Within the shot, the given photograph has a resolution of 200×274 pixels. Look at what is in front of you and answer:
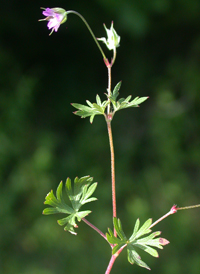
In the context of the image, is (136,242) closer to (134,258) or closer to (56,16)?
(134,258)

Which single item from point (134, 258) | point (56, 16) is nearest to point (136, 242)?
point (134, 258)

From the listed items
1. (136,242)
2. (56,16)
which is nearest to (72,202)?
(136,242)

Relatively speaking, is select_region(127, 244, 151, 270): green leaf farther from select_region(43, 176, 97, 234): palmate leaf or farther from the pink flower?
the pink flower

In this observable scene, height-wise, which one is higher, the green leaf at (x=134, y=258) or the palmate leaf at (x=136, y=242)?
the palmate leaf at (x=136, y=242)

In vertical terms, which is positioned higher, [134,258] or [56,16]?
[56,16]

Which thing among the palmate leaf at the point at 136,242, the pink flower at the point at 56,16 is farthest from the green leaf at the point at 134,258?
the pink flower at the point at 56,16

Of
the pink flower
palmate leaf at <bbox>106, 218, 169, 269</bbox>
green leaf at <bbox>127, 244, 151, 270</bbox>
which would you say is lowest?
green leaf at <bbox>127, 244, 151, 270</bbox>

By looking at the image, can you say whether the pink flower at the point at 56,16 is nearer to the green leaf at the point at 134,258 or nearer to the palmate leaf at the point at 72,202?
the palmate leaf at the point at 72,202

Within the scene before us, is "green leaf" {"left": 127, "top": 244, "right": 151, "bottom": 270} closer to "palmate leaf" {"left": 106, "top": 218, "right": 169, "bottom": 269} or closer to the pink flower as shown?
"palmate leaf" {"left": 106, "top": 218, "right": 169, "bottom": 269}

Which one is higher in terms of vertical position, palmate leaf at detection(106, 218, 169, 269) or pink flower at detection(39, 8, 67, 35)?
pink flower at detection(39, 8, 67, 35)

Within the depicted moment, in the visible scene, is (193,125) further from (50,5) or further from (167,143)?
(50,5)

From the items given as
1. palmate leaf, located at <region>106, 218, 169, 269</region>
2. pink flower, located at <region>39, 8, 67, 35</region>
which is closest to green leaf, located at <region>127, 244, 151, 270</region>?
palmate leaf, located at <region>106, 218, 169, 269</region>
